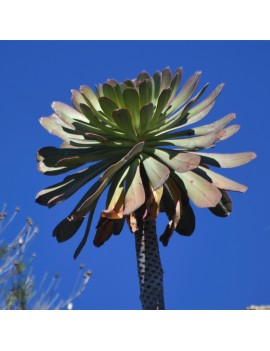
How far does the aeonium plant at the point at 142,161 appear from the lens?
4453 mm

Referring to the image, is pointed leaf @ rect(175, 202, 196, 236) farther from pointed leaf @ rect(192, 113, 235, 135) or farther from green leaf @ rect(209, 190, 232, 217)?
pointed leaf @ rect(192, 113, 235, 135)

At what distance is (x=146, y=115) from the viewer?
4.74 meters

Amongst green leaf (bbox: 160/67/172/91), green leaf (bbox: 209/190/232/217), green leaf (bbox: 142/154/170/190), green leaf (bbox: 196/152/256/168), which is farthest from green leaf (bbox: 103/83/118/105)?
green leaf (bbox: 209/190/232/217)

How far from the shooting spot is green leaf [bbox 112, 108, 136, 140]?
4.66 meters

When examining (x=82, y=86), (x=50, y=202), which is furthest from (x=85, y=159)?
(x=82, y=86)

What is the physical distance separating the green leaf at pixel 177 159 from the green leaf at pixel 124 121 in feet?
0.63

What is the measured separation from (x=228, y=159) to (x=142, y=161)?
2.37ft

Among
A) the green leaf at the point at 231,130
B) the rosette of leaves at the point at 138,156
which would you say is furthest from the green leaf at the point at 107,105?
the green leaf at the point at 231,130

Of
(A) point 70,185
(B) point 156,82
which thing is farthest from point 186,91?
(A) point 70,185

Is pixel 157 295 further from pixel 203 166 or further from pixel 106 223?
pixel 203 166

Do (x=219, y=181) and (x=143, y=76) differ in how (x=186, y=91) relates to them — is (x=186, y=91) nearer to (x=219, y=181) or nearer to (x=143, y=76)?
(x=143, y=76)

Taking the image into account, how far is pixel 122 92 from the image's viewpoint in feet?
16.4

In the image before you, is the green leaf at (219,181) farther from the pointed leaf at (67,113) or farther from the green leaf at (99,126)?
the pointed leaf at (67,113)

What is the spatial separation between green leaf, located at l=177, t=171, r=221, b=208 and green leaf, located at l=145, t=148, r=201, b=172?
174mm
